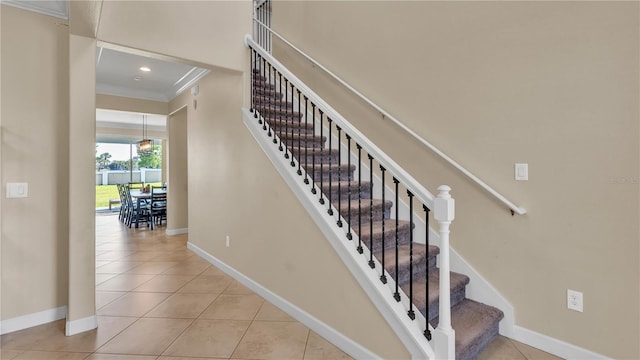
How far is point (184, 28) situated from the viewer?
2965 millimetres

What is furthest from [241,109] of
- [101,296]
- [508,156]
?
[508,156]

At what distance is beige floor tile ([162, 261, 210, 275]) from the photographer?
3.89m

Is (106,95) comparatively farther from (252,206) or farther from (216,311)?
(216,311)

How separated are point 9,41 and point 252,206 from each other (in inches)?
94.2

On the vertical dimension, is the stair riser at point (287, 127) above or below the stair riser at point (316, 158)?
above

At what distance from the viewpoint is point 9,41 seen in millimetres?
2455

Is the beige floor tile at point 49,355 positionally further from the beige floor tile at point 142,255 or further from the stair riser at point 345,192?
the beige floor tile at point 142,255

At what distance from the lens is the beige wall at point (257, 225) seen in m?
2.16

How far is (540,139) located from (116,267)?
4.97 meters

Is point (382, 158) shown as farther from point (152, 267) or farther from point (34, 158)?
point (152, 267)

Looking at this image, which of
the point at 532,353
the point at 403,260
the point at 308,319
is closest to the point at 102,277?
the point at 308,319

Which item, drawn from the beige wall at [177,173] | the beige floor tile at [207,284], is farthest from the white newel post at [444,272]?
the beige wall at [177,173]

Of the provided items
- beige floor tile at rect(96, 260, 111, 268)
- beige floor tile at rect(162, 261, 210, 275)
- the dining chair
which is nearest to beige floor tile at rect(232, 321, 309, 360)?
beige floor tile at rect(162, 261, 210, 275)

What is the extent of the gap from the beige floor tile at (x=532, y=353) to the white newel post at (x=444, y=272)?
79 cm
